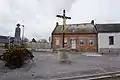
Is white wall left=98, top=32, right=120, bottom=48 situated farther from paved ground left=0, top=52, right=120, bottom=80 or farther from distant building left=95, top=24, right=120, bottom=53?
paved ground left=0, top=52, right=120, bottom=80

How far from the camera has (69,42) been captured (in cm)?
3897

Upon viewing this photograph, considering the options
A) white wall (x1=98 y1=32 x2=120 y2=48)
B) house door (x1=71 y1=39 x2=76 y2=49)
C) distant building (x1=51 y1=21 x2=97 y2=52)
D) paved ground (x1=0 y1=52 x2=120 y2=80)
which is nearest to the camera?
paved ground (x1=0 y1=52 x2=120 y2=80)

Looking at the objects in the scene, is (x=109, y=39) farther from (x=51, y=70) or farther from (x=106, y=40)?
(x=51, y=70)

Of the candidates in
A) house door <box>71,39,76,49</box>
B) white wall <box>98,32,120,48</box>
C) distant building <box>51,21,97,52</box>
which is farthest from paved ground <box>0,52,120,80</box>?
house door <box>71,39,76,49</box>

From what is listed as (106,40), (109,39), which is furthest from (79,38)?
(109,39)

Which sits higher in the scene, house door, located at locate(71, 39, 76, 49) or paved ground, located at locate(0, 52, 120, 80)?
house door, located at locate(71, 39, 76, 49)

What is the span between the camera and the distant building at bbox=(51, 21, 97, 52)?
37469 millimetres

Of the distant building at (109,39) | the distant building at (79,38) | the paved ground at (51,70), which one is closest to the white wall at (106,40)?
the distant building at (109,39)

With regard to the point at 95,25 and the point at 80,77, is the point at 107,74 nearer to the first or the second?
the point at 80,77

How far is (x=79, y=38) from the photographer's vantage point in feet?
126

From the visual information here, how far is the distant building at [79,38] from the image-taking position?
37469mm

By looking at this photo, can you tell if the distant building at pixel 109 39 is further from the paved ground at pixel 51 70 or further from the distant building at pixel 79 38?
the paved ground at pixel 51 70

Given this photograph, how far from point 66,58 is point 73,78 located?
5700mm

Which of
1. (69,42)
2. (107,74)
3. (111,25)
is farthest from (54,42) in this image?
(107,74)
